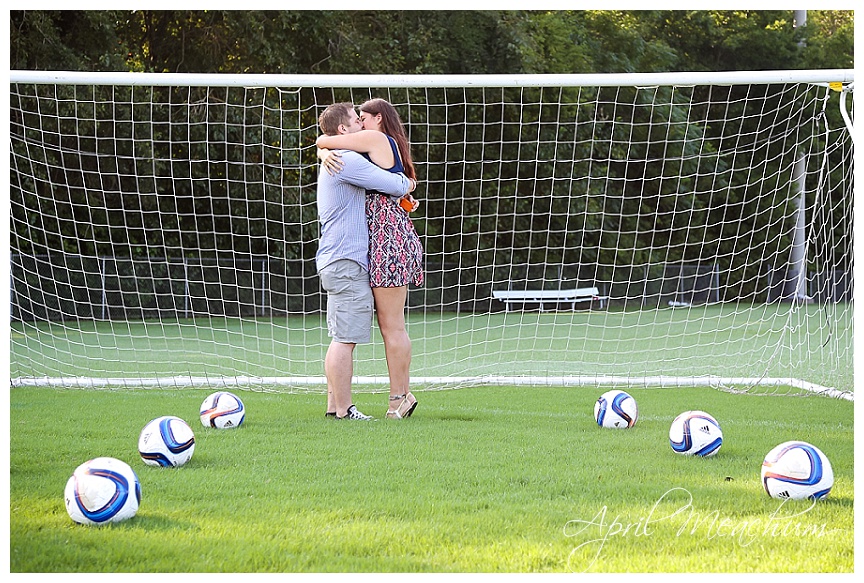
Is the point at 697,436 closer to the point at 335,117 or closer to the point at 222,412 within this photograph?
the point at 222,412

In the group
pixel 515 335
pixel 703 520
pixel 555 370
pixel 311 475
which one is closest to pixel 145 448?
pixel 311 475

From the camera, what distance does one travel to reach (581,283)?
17.8 m

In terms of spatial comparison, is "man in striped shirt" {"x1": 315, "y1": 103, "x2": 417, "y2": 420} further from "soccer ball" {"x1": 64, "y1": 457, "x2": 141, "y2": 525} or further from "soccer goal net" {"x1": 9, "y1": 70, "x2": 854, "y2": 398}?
"soccer ball" {"x1": 64, "y1": 457, "x2": 141, "y2": 525}

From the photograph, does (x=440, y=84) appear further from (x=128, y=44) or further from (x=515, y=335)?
(x=128, y=44)

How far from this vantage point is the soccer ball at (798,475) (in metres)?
3.10

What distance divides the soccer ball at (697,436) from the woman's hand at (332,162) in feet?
7.07

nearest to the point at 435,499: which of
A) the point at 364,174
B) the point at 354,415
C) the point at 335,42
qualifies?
the point at 354,415

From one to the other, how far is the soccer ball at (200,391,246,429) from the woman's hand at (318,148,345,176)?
4.20 feet

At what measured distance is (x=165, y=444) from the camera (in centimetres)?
366

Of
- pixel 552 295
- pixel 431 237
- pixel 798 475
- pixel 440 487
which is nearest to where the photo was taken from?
pixel 798 475

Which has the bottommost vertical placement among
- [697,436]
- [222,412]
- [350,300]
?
[222,412]

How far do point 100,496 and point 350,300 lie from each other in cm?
233

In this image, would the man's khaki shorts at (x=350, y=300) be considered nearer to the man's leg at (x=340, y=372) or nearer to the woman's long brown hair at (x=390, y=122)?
the man's leg at (x=340, y=372)

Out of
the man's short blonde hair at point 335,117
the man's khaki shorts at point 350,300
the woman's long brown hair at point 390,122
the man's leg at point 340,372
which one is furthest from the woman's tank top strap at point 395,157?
the man's leg at point 340,372
